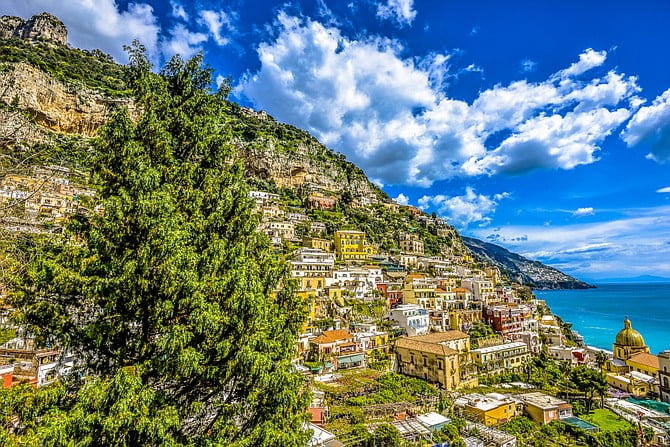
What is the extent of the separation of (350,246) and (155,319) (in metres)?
52.4

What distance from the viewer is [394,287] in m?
45.8

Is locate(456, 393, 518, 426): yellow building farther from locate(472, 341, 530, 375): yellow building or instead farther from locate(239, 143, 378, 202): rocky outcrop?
locate(239, 143, 378, 202): rocky outcrop

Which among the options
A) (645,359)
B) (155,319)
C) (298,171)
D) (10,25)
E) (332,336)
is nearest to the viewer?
(155,319)

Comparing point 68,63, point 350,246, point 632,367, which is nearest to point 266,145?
point 350,246

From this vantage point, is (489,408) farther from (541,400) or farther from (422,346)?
(422,346)

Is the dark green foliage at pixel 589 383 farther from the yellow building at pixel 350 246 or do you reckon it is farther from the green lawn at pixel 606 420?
the yellow building at pixel 350 246

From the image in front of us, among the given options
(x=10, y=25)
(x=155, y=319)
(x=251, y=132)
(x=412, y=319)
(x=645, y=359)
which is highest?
(x=10, y=25)

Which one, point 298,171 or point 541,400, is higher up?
point 298,171

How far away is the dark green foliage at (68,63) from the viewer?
7019 cm

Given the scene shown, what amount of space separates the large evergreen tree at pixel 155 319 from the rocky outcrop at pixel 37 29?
4850 inches

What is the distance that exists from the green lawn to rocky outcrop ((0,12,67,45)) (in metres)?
131

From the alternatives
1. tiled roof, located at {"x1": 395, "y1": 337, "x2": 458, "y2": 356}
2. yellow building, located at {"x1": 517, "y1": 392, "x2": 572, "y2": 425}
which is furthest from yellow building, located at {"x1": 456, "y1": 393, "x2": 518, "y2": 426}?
tiled roof, located at {"x1": 395, "y1": 337, "x2": 458, "y2": 356}

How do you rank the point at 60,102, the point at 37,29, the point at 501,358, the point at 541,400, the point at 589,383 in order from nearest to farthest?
the point at 541,400, the point at 589,383, the point at 501,358, the point at 60,102, the point at 37,29

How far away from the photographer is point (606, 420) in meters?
25.3
